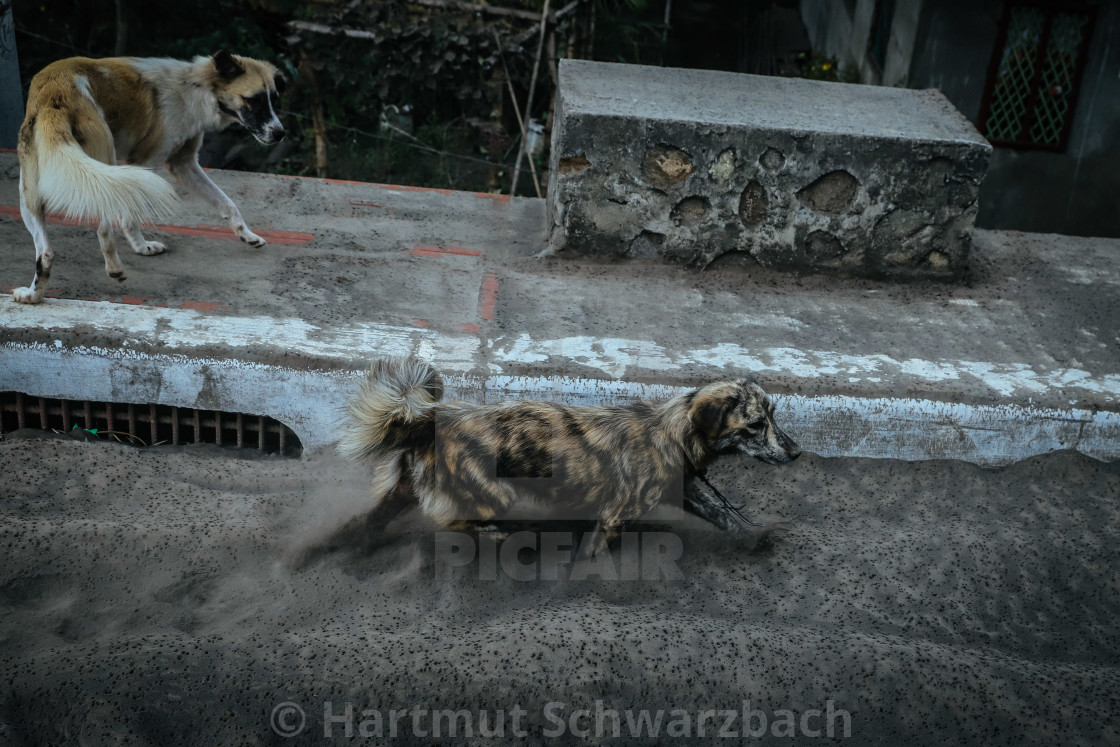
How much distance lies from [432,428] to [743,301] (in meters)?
2.40

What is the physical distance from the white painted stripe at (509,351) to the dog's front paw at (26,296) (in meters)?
0.05

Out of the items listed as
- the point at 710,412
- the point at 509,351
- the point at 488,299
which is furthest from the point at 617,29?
the point at 710,412

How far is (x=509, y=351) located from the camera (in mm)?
4281

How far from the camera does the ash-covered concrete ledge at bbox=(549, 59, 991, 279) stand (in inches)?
199

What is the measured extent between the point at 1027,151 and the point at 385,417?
8.05 metres

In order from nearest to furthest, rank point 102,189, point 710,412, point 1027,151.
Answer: point 710,412, point 102,189, point 1027,151

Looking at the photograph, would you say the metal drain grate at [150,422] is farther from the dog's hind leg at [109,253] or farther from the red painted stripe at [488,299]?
the red painted stripe at [488,299]

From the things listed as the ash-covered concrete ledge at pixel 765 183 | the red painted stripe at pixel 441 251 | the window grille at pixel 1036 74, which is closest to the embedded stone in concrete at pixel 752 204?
the ash-covered concrete ledge at pixel 765 183

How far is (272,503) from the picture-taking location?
3.75m

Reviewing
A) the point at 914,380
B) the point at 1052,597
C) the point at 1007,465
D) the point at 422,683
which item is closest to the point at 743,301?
the point at 914,380

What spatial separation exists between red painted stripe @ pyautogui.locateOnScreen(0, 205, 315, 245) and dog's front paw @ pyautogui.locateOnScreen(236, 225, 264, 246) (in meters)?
0.14

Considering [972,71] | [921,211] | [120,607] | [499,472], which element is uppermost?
[972,71]

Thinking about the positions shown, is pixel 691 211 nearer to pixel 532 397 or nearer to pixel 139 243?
pixel 532 397

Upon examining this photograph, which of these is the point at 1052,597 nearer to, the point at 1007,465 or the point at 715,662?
the point at 1007,465
